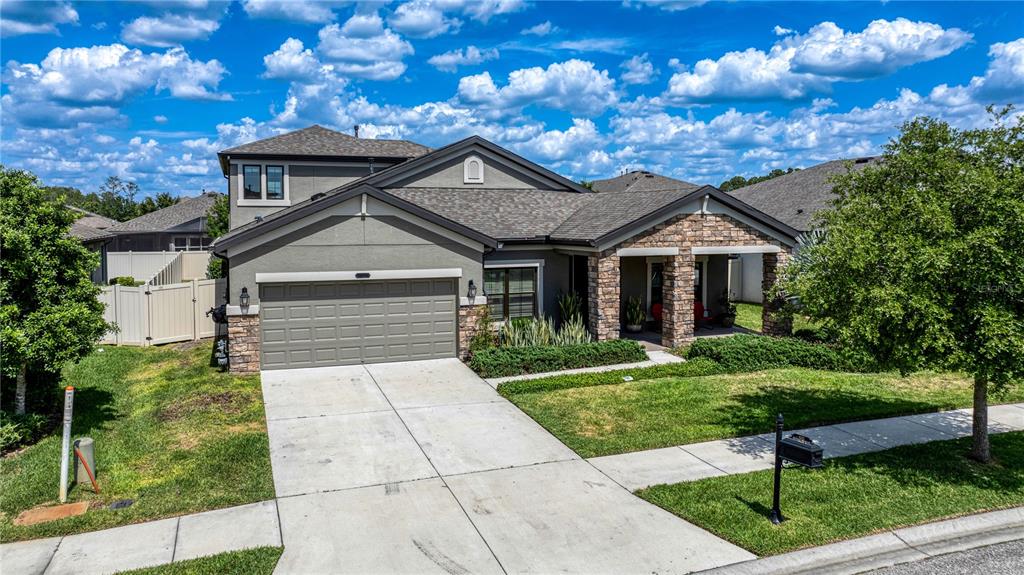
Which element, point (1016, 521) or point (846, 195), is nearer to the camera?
point (1016, 521)

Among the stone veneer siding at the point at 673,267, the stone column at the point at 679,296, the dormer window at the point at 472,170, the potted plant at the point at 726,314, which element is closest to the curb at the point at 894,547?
the stone column at the point at 679,296

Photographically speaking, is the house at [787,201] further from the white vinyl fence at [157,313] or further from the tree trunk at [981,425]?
the white vinyl fence at [157,313]

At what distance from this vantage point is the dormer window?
20.5 m

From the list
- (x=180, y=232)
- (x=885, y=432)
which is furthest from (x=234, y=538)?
(x=180, y=232)

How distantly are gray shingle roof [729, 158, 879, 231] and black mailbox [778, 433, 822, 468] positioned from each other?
65.4ft

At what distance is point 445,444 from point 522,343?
6.00 m

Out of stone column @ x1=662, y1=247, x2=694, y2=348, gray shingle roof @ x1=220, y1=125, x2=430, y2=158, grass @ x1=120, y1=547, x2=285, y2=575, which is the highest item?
gray shingle roof @ x1=220, y1=125, x2=430, y2=158

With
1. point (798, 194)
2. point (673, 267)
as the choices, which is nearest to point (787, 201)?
point (798, 194)

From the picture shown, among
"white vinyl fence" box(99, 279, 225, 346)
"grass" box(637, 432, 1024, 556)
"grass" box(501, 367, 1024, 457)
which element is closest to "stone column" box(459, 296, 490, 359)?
"grass" box(501, 367, 1024, 457)

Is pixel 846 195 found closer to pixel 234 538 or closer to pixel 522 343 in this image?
pixel 522 343

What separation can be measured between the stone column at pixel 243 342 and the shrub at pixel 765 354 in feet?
32.4

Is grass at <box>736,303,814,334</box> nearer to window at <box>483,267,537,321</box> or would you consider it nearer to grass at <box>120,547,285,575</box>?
window at <box>483,267,537,321</box>

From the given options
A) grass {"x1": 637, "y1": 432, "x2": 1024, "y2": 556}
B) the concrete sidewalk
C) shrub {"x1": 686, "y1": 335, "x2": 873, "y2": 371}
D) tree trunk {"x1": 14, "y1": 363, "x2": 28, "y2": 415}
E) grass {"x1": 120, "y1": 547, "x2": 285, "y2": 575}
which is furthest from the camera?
shrub {"x1": 686, "y1": 335, "x2": 873, "y2": 371}

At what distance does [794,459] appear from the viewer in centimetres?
725
